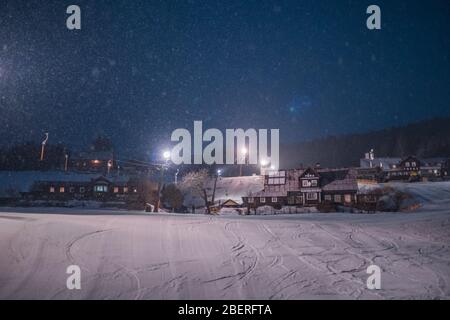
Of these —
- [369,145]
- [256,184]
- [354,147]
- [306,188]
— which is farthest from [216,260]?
[369,145]

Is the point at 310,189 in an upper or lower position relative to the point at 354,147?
lower

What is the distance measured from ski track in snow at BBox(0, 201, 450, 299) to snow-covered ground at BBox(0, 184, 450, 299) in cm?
3

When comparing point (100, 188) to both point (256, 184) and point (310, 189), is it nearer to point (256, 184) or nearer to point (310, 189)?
point (256, 184)

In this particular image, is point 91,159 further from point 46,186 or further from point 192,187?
point 192,187

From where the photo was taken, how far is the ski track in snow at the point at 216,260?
8797 millimetres

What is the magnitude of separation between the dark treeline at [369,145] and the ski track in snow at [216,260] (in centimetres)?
10958

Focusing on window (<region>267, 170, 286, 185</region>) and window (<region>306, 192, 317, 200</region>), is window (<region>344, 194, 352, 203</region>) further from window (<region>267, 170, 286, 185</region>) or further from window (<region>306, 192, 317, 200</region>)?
window (<region>267, 170, 286, 185</region>)

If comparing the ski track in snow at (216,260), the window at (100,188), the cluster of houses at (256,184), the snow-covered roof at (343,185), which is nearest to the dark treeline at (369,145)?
the cluster of houses at (256,184)

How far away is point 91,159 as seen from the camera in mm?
93750

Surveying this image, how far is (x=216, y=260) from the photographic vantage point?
1125 cm

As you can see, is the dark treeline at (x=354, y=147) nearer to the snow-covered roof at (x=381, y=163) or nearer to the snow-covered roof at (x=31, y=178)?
the snow-covered roof at (x=31, y=178)

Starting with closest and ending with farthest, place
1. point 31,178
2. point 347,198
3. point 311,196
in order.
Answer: point 347,198 < point 311,196 < point 31,178

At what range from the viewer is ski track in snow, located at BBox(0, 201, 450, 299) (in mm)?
8797

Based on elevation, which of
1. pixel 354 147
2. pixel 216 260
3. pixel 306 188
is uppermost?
pixel 354 147
